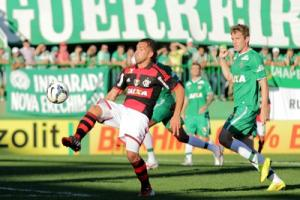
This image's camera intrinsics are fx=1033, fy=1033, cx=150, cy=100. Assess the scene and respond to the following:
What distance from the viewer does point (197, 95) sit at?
21.4 metres

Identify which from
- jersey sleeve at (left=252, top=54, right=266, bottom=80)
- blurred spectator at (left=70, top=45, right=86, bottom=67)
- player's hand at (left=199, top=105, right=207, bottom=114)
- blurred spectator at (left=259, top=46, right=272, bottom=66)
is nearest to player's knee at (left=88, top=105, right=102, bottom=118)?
jersey sleeve at (left=252, top=54, right=266, bottom=80)

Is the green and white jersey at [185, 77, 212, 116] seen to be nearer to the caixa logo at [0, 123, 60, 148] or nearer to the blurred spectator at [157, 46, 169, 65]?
the blurred spectator at [157, 46, 169, 65]

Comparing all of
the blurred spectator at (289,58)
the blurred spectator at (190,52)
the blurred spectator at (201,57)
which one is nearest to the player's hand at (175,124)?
the blurred spectator at (201,57)

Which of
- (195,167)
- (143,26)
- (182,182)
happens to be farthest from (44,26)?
(182,182)

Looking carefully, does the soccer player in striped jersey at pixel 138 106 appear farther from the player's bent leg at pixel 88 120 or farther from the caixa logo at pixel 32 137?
the caixa logo at pixel 32 137

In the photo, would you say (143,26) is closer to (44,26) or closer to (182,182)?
(44,26)

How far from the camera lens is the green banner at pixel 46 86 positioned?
2589 cm

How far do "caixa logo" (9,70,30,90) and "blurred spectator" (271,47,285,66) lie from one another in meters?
6.37

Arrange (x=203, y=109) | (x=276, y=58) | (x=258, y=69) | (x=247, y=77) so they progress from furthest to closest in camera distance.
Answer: (x=276, y=58), (x=203, y=109), (x=247, y=77), (x=258, y=69)

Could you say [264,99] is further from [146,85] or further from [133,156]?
[133,156]

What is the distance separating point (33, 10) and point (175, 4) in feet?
12.7

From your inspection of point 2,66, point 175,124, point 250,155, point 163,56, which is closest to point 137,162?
point 175,124

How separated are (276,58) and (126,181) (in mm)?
13012

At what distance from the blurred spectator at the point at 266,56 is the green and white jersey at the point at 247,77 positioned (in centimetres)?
1316
